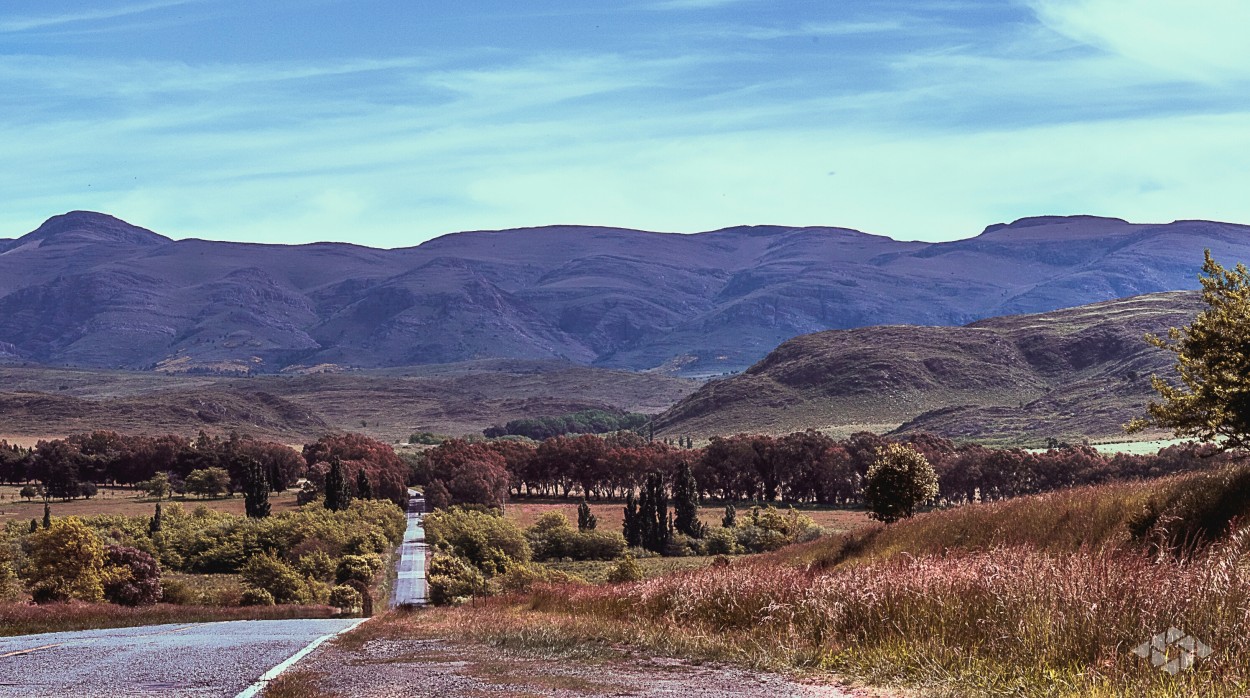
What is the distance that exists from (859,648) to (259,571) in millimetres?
74995

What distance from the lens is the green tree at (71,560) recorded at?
6359 cm

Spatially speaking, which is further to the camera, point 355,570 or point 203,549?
point 203,549

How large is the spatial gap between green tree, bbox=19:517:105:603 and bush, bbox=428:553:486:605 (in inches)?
787

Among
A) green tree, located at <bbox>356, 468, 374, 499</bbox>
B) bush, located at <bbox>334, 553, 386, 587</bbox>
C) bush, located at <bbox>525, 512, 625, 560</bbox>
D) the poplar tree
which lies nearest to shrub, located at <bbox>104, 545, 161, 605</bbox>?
bush, located at <bbox>334, 553, 386, 587</bbox>

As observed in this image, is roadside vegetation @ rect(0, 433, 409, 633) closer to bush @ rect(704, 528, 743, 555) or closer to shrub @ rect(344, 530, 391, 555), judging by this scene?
shrub @ rect(344, 530, 391, 555)

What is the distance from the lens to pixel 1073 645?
11.9m

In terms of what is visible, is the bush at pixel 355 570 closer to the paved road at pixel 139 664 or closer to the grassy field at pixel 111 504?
the grassy field at pixel 111 504

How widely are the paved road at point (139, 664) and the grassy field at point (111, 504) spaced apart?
12189 cm

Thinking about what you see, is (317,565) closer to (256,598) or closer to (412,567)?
(412,567)

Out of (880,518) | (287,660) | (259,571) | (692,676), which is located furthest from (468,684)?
(259,571)

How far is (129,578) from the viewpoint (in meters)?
67.4

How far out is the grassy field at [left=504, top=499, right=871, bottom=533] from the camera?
13200 cm

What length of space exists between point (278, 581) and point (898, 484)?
1724 inches

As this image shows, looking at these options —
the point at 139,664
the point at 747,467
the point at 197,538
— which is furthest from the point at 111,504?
the point at 139,664
